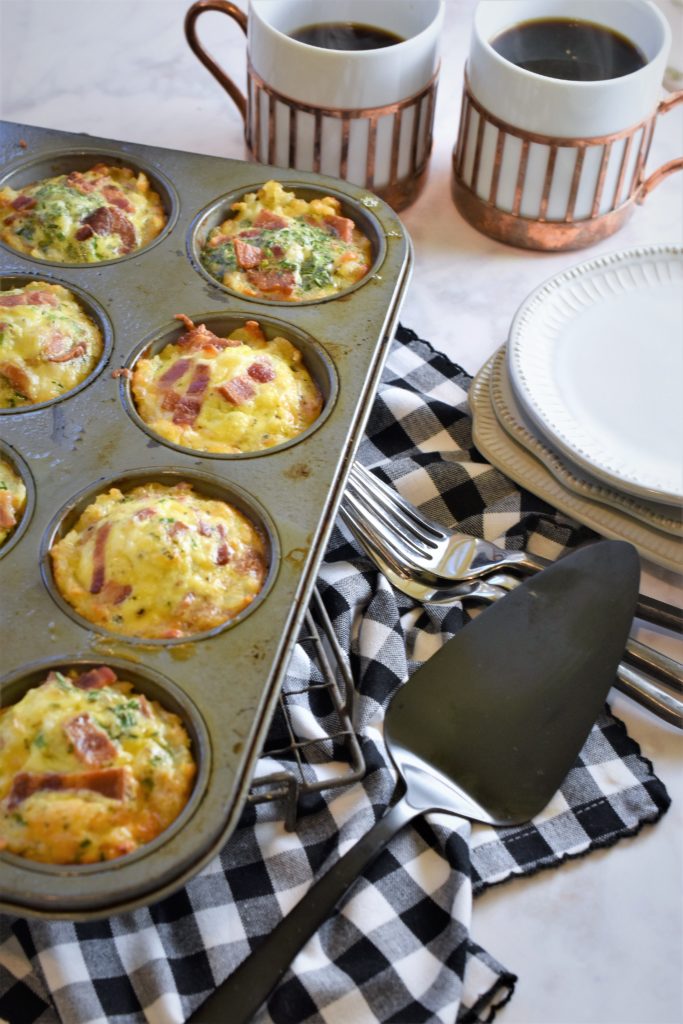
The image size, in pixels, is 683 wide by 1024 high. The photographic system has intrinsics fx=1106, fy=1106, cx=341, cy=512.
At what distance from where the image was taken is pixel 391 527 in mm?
2207

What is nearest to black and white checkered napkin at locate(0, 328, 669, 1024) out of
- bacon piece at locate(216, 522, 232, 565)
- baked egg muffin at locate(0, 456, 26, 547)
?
bacon piece at locate(216, 522, 232, 565)

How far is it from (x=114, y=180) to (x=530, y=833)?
5.98 ft

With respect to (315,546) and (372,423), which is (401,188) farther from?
(315,546)

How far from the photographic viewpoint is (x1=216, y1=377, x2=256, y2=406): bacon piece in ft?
7.29

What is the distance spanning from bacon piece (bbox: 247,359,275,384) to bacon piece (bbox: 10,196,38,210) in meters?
0.73

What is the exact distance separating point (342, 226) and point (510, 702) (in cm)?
126

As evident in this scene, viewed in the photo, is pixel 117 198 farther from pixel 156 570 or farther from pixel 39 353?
pixel 156 570

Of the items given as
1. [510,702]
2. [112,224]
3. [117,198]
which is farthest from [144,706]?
[117,198]

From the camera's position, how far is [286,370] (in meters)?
2.32

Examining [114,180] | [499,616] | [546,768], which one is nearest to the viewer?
[546,768]

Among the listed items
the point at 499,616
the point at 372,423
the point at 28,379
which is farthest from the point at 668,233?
the point at 28,379

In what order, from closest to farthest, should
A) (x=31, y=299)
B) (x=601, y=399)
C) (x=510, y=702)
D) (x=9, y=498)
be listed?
(x=510, y=702) < (x=9, y=498) < (x=31, y=299) < (x=601, y=399)

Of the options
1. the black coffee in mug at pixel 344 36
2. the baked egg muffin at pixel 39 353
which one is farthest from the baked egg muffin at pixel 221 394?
the black coffee in mug at pixel 344 36

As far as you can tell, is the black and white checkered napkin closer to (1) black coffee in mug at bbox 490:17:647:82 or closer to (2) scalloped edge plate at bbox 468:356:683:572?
(2) scalloped edge plate at bbox 468:356:683:572
